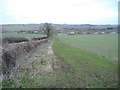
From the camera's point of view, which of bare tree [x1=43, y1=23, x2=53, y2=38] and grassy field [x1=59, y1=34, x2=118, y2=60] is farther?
bare tree [x1=43, y1=23, x2=53, y2=38]

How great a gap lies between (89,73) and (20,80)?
17.1ft

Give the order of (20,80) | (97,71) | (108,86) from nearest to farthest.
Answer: (108,86)
(20,80)
(97,71)

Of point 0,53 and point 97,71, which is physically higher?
point 0,53

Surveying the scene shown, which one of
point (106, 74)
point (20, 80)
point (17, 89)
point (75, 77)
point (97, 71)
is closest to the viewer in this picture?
point (17, 89)

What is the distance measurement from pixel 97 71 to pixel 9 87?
7549 mm

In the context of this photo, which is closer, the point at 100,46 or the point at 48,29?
the point at 100,46

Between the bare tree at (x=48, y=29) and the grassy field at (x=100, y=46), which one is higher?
the bare tree at (x=48, y=29)

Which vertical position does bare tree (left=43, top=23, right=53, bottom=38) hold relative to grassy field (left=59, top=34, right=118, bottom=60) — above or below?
above

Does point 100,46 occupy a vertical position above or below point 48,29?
below

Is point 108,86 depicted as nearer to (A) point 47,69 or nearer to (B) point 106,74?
(B) point 106,74

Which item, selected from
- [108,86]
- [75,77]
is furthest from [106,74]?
[108,86]

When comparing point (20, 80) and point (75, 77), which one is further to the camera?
point (75, 77)

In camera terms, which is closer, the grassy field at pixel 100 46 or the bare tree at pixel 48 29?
the grassy field at pixel 100 46

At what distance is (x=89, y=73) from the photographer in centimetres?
1711
